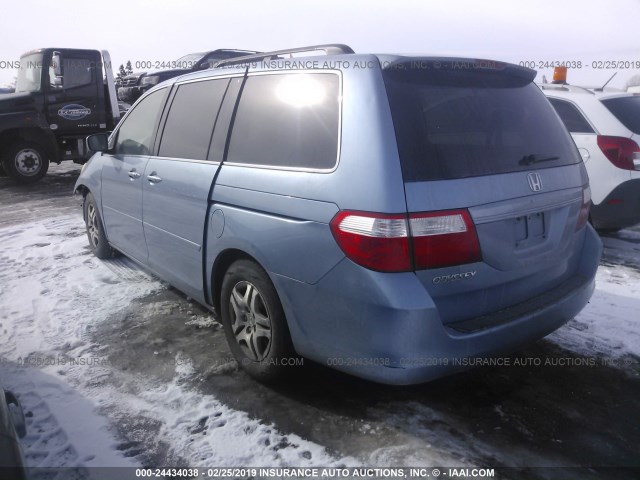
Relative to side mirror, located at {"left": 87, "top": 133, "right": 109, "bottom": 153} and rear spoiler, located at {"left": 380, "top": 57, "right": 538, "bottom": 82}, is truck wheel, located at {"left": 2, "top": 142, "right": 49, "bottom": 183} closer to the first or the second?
side mirror, located at {"left": 87, "top": 133, "right": 109, "bottom": 153}

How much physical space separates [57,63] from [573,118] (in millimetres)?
9179

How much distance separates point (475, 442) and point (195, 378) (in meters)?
1.61

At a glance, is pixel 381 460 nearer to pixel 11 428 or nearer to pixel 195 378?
pixel 195 378

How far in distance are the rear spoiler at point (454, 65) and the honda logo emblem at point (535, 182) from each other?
0.60 m

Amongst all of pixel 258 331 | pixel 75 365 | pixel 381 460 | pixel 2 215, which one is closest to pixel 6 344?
pixel 75 365

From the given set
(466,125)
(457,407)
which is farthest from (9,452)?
(466,125)

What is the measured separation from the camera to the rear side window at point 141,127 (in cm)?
397

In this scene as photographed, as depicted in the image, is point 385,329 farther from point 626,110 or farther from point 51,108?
point 51,108

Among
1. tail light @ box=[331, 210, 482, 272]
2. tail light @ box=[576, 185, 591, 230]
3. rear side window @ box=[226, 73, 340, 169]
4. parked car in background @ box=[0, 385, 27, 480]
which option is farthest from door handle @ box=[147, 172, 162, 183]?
tail light @ box=[576, 185, 591, 230]

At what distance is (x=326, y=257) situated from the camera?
2.33 meters

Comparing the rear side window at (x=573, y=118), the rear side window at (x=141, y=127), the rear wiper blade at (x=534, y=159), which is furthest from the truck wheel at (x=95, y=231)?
the rear side window at (x=573, y=118)

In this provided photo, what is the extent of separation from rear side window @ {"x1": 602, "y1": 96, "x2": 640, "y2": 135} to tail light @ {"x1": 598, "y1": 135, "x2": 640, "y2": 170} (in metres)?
0.17

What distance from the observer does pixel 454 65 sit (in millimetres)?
2541

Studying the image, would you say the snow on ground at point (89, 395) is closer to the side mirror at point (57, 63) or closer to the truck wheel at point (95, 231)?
the truck wheel at point (95, 231)
